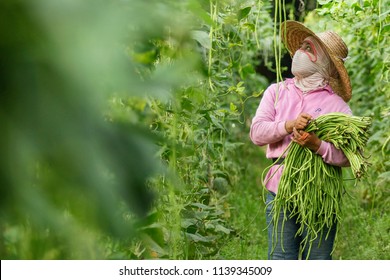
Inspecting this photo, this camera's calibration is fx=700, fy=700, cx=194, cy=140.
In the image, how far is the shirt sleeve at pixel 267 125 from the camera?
2033 millimetres

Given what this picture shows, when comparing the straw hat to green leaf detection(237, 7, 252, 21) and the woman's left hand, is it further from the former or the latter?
the woman's left hand

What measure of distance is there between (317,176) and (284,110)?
0.75 feet

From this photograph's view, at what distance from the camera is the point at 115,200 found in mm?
332

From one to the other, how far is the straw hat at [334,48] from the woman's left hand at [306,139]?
0.78 feet

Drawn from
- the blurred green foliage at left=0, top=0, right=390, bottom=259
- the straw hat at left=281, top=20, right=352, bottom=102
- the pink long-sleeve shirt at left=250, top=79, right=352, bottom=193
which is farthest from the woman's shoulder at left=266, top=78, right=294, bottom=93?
the blurred green foliage at left=0, top=0, right=390, bottom=259

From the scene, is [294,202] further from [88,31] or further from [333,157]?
[88,31]

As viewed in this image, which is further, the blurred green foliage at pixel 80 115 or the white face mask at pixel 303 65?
the white face mask at pixel 303 65

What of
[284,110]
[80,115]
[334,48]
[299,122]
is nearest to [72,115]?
[80,115]

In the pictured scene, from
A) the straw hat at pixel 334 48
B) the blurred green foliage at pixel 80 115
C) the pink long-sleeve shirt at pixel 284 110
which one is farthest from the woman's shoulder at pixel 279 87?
the blurred green foliage at pixel 80 115

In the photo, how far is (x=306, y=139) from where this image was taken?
2.01 metres

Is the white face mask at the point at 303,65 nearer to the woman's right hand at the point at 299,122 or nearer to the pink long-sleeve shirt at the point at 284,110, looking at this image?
the pink long-sleeve shirt at the point at 284,110

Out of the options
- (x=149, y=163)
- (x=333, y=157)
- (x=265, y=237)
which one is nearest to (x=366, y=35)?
(x=265, y=237)

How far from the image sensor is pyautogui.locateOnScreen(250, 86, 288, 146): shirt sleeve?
6.67 feet

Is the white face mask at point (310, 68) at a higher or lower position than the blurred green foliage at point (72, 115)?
lower
